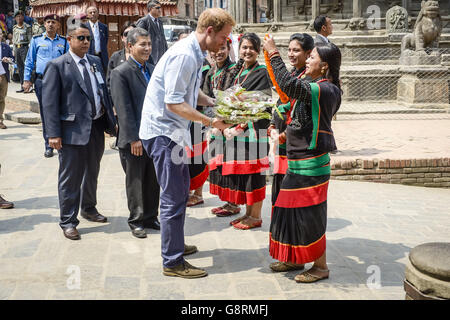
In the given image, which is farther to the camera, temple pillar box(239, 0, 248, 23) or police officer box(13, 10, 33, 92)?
temple pillar box(239, 0, 248, 23)

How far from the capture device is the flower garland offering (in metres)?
3.98

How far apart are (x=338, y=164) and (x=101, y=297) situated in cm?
453

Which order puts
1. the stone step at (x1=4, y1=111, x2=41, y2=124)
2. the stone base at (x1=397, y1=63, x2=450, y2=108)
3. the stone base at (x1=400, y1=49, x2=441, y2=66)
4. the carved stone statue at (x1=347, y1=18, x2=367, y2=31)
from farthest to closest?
the carved stone statue at (x1=347, y1=18, x2=367, y2=31) < the stone base at (x1=400, y1=49, x2=441, y2=66) < the stone base at (x1=397, y1=63, x2=450, y2=108) < the stone step at (x1=4, y1=111, x2=41, y2=124)

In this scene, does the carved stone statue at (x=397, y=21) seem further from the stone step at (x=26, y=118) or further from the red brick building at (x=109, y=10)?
the stone step at (x=26, y=118)

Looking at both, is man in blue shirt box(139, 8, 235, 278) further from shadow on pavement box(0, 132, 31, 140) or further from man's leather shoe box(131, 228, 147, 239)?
shadow on pavement box(0, 132, 31, 140)

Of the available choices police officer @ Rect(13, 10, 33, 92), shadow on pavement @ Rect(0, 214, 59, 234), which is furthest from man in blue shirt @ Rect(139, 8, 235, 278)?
police officer @ Rect(13, 10, 33, 92)

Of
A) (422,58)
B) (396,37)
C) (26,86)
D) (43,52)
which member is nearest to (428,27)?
(422,58)

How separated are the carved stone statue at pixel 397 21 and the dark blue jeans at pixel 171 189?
14231 millimetres

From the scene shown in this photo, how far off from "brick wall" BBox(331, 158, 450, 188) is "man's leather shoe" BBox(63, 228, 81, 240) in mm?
3861

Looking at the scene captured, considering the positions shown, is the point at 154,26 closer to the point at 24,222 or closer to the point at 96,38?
the point at 96,38

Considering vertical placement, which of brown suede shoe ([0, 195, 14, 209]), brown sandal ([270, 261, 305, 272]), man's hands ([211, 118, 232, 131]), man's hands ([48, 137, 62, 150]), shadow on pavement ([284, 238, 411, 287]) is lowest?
shadow on pavement ([284, 238, 411, 287])

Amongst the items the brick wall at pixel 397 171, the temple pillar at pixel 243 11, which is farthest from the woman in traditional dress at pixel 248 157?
the temple pillar at pixel 243 11

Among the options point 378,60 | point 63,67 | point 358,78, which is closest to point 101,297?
point 63,67

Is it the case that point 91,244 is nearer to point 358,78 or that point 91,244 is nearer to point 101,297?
point 101,297
